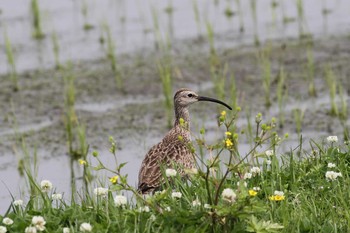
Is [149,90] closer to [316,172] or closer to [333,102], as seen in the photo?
[333,102]

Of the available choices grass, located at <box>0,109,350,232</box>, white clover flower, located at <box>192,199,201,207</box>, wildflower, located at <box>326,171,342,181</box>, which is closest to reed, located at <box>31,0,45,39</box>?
grass, located at <box>0,109,350,232</box>

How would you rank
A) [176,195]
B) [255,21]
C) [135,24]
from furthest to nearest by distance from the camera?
[135,24], [255,21], [176,195]

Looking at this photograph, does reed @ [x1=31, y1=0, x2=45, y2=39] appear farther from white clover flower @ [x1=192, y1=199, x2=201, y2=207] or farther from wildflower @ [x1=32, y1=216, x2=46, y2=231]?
wildflower @ [x1=32, y1=216, x2=46, y2=231]

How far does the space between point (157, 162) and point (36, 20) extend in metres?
7.24

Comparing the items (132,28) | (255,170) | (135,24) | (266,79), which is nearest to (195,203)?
(255,170)

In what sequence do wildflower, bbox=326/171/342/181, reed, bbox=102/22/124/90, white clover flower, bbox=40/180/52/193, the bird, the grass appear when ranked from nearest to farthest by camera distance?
the grass → white clover flower, bbox=40/180/52/193 → wildflower, bbox=326/171/342/181 → the bird → reed, bbox=102/22/124/90

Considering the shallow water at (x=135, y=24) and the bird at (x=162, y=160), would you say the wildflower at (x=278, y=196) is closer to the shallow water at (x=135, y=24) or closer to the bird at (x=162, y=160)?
the bird at (x=162, y=160)

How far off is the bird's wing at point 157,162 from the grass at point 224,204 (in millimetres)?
871

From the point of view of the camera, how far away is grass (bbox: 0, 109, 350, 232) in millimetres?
5605

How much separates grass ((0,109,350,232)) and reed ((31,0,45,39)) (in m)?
7.93

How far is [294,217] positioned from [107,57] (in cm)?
804

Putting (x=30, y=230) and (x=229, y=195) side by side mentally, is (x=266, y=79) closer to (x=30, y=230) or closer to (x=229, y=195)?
(x=229, y=195)

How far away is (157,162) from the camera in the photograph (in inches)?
307

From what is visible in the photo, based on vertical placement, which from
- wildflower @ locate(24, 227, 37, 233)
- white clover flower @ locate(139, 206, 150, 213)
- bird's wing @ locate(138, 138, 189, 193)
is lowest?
bird's wing @ locate(138, 138, 189, 193)
